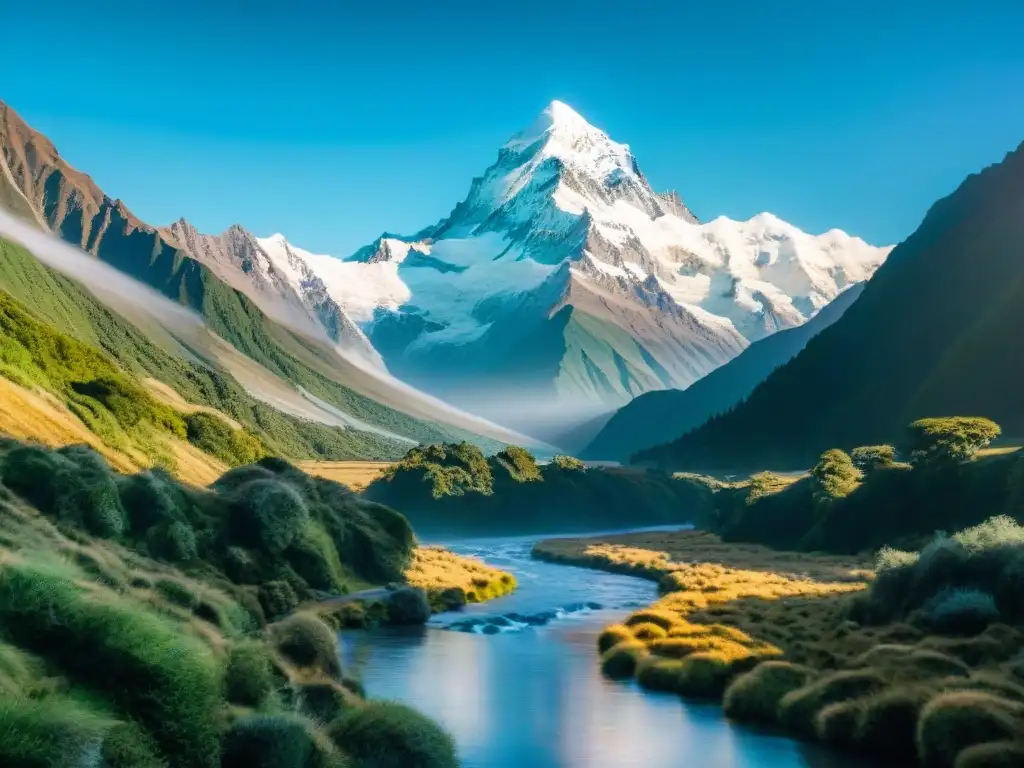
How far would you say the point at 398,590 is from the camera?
9206 centimetres

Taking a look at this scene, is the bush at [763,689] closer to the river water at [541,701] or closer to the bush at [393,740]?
the river water at [541,701]

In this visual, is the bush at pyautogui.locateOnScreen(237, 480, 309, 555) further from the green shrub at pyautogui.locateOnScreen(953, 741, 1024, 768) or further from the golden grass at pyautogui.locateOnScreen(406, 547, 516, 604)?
the green shrub at pyautogui.locateOnScreen(953, 741, 1024, 768)

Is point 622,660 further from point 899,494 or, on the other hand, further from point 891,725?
point 899,494

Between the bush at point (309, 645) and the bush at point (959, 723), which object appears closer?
the bush at point (959, 723)

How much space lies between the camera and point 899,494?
146 m

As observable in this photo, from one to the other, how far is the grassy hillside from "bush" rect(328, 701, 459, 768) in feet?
0.16

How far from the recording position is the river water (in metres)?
47.6

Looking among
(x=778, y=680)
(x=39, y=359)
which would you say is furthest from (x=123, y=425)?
(x=778, y=680)

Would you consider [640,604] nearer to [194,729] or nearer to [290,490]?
[290,490]

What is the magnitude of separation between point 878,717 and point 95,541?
150ft

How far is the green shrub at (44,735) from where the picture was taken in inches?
856

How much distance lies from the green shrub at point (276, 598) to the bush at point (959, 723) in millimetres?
49350

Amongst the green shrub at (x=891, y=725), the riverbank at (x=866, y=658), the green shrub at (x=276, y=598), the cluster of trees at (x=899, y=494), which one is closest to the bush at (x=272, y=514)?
the green shrub at (x=276, y=598)

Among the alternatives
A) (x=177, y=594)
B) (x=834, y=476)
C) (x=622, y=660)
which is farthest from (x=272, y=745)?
(x=834, y=476)
